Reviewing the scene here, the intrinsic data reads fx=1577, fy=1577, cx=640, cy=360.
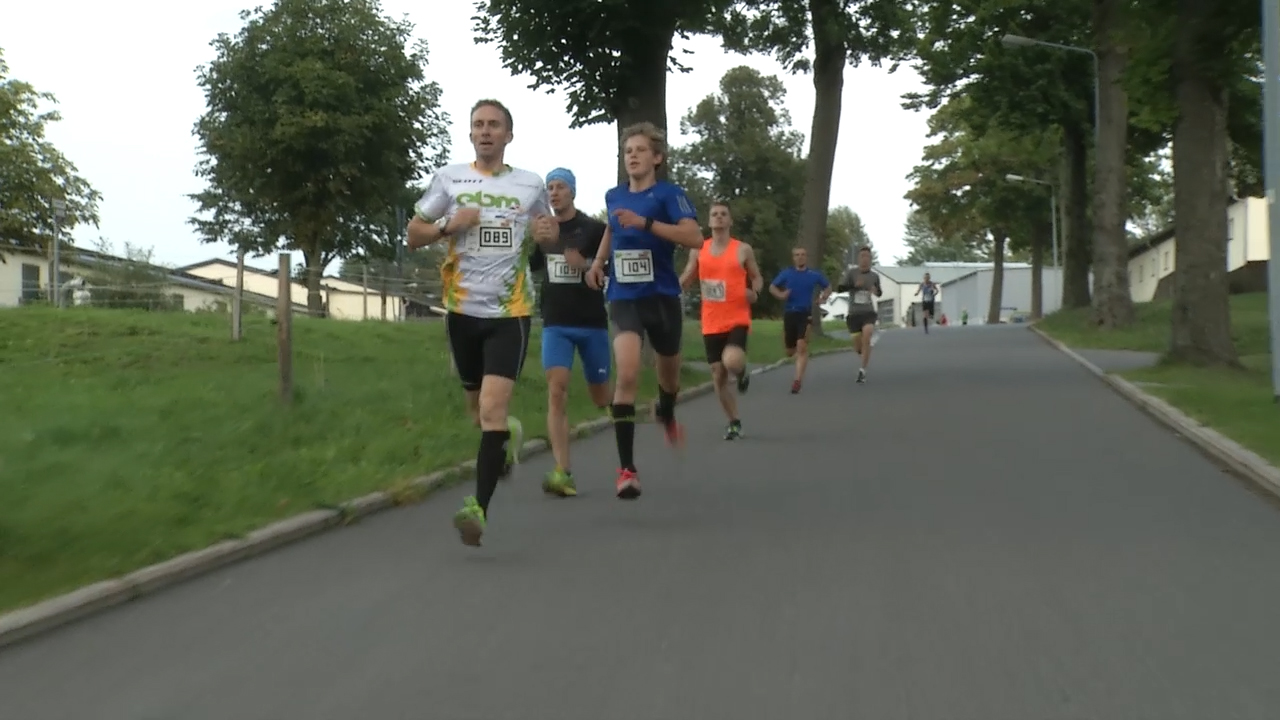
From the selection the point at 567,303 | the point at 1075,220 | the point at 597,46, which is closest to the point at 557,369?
the point at 567,303

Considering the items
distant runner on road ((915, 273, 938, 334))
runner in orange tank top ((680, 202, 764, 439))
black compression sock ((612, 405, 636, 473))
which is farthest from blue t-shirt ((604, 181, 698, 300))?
distant runner on road ((915, 273, 938, 334))

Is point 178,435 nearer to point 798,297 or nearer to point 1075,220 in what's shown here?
point 798,297

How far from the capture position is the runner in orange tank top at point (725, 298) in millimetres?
13109

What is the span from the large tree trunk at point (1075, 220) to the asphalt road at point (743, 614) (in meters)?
32.1

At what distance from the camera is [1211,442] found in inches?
458

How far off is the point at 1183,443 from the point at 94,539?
8360 mm

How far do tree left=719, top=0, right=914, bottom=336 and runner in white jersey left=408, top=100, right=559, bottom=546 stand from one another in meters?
18.7

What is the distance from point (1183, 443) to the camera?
485 inches

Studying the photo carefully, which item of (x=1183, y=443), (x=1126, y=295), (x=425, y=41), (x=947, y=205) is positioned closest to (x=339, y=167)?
(x=425, y=41)

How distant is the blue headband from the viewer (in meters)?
8.99

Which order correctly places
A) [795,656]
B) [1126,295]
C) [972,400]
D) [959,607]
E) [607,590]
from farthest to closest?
[1126,295]
[972,400]
[607,590]
[959,607]
[795,656]

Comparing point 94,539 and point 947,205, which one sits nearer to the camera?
point 94,539

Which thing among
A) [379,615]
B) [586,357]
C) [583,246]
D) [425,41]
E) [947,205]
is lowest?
[379,615]

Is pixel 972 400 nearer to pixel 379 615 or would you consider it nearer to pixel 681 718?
pixel 379 615
